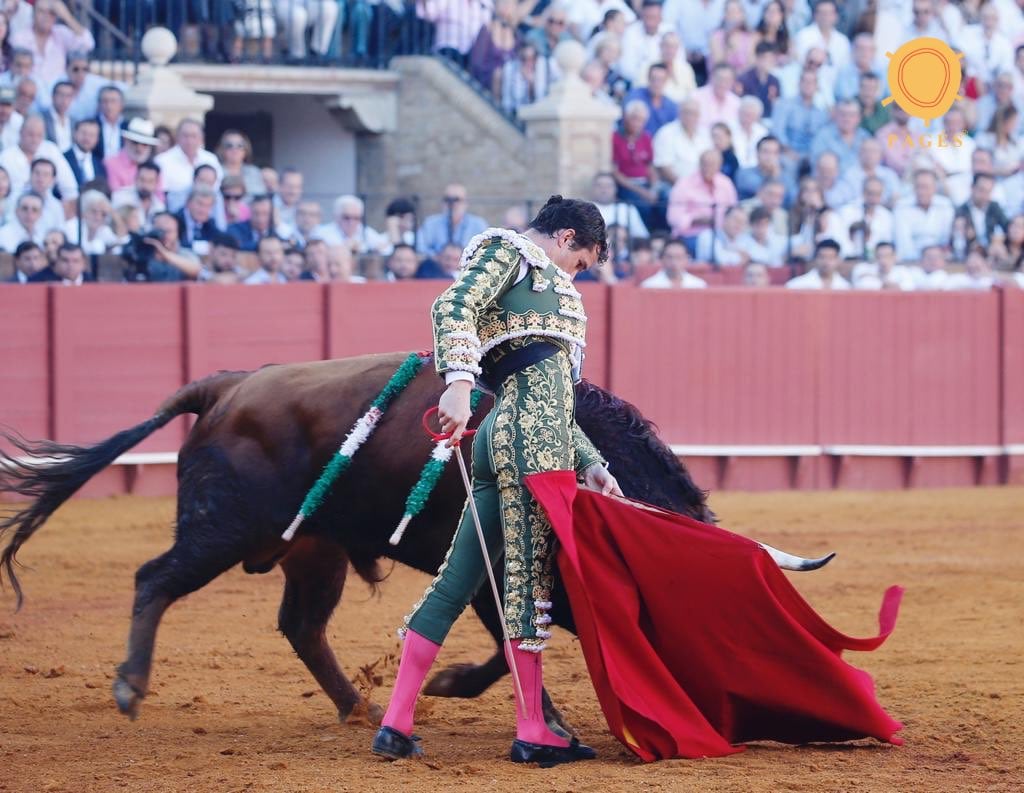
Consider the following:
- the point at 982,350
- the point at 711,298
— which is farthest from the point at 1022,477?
the point at 711,298

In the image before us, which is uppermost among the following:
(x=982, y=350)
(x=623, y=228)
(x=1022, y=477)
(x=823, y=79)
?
(x=823, y=79)

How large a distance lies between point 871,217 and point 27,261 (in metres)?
5.57

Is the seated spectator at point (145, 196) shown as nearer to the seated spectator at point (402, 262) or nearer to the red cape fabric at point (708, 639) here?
the seated spectator at point (402, 262)

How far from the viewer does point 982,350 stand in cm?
1058

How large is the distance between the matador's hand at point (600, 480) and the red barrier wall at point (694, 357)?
5457 mm

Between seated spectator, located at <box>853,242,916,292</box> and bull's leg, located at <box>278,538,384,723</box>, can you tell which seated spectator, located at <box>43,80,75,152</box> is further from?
bull's leg, located at <box>278,538,384,723</box>

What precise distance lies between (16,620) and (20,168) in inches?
169

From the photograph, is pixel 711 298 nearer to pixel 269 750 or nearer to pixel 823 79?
pixel 823 79

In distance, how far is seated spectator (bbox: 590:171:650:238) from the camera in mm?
11258

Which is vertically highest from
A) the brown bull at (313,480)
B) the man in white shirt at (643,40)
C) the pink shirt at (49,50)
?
the man in white shirt at (643,40)

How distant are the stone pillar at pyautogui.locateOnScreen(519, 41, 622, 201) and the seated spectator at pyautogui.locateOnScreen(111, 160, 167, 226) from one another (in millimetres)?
3231

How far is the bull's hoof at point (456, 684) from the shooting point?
466cm

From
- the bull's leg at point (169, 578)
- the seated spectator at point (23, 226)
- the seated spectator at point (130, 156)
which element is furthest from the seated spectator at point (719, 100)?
the bull's leg at point (169, 578)

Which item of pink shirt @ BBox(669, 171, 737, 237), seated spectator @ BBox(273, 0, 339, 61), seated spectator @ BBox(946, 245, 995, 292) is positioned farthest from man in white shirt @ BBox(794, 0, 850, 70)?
seated spectator @ BBox(273, 0, 339, 61)
